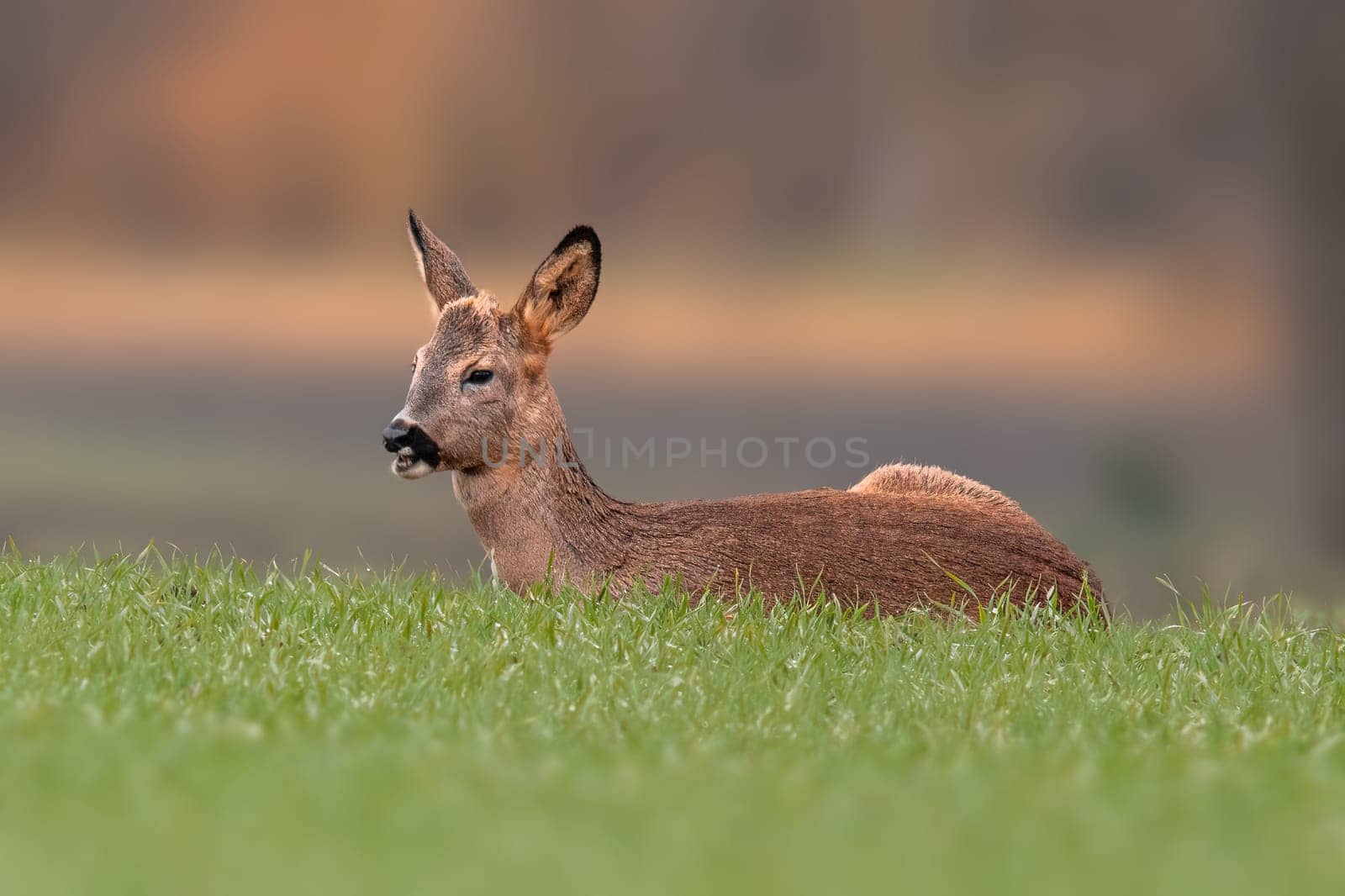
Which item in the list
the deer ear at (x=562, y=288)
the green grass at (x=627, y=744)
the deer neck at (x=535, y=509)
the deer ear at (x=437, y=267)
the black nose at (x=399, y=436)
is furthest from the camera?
the deer ear at (x=437, y=267)

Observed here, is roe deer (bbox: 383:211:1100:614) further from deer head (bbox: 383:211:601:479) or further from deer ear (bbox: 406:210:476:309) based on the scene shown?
deer ear (bbox: 406:210:476:309)

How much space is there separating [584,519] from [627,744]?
128 inches

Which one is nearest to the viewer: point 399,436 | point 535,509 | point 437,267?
point 399,436

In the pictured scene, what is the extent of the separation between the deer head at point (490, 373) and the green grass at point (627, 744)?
76 cm

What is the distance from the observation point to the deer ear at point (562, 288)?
Answer: 881 cm

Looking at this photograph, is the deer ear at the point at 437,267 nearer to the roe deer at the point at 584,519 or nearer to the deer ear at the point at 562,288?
the roe deer at the point at 584,519

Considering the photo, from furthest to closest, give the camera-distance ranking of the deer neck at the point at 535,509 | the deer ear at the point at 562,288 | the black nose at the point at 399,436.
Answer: the deer ear at the point at 562,288
the deer neck at the point at 535,509
the black nose at the point at 399,436

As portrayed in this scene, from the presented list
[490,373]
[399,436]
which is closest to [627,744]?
[399,436]

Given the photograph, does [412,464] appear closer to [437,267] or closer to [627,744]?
[437,267]

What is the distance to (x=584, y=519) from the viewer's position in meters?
8.79

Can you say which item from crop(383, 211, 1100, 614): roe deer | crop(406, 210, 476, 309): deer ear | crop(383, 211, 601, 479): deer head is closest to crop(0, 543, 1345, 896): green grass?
crop(383, 211, 1100, 614): roe deer

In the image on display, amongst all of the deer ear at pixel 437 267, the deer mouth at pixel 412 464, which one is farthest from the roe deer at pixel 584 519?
the deer ear at pixel 437 267

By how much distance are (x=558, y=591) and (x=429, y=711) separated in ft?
8.57

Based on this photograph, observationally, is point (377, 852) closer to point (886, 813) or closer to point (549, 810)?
point (549, 810)
